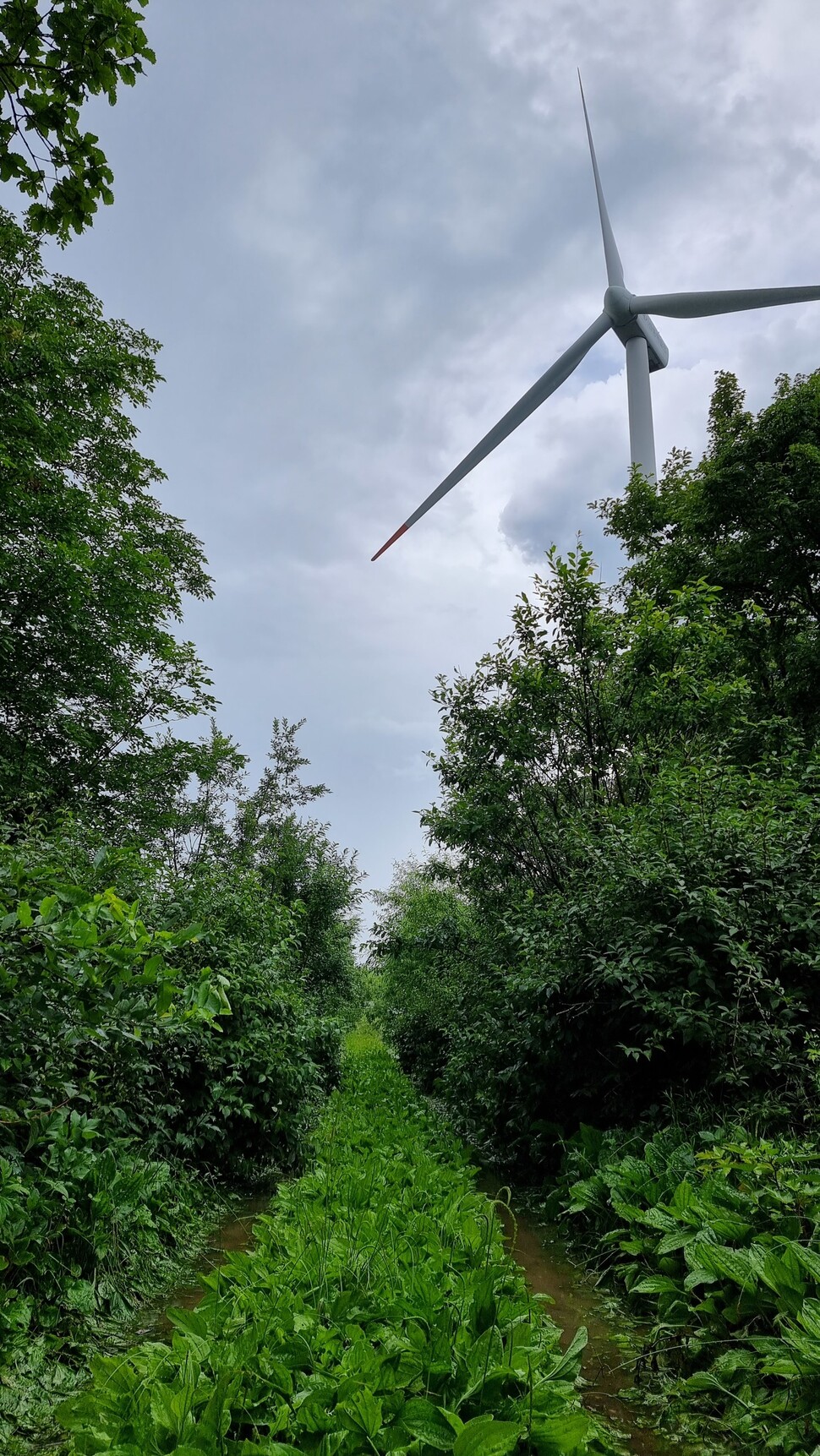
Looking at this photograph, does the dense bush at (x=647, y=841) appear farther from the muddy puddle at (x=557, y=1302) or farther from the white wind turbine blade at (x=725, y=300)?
the white wind turbine blade at (x=725, y=300)

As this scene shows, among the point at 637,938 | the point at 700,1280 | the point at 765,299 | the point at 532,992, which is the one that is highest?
the point at 765,299

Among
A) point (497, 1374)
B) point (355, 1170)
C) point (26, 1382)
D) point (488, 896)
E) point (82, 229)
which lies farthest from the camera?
Result: point (488, 896)

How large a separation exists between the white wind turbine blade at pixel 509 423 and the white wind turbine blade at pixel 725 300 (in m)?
2.47

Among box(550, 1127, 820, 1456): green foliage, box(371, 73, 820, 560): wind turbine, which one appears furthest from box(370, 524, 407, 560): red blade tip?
box(550, 1127, 820, 1456): green foliage

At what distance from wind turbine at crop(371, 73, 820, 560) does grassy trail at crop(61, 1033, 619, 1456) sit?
573 inches

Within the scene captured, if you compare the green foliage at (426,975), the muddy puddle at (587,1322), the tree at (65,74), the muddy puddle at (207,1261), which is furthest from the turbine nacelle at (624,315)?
the muddy puddle at (207,1261)

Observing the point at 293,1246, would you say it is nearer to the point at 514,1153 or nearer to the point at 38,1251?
the point at 38,1251

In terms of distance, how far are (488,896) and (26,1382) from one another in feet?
24.7

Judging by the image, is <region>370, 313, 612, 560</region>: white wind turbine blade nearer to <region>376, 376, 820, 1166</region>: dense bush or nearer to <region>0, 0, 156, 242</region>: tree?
<region>376, 376, 820, 1166</region>: dense bush

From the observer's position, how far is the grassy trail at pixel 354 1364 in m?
1.99

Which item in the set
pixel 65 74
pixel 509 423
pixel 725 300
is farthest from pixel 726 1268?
pixel 725 300

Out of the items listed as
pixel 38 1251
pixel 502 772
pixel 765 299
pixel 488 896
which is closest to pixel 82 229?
pixel 38 1251

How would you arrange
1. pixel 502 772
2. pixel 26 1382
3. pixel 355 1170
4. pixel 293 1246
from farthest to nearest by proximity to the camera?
1. pixel 502 772
2. pixel 355 1170
3. pixel 293 1246
4. pixel 26 1382

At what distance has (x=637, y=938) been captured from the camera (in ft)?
16.6
